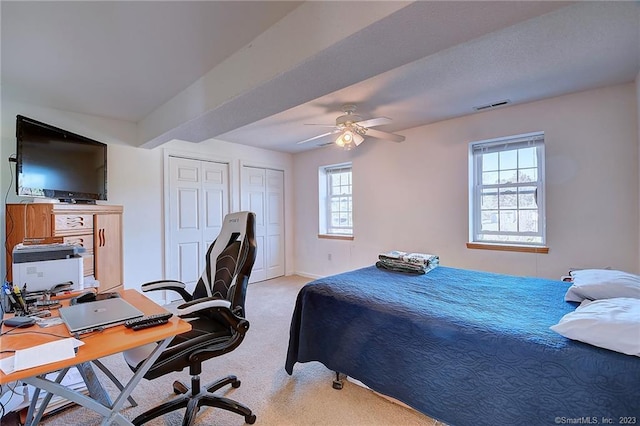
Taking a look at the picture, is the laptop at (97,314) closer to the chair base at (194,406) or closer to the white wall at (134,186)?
the chair base at (194,406)

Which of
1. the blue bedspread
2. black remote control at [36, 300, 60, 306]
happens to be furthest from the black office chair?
the blue bedspread

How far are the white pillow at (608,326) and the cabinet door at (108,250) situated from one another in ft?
11.4

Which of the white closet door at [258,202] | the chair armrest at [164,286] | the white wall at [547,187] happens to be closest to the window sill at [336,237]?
the white wall at [547,187]

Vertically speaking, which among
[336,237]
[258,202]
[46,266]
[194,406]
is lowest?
[194,406]

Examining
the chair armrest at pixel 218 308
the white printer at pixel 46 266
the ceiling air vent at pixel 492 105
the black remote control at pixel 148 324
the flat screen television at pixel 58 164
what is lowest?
the chair armrest at pixel 218 308

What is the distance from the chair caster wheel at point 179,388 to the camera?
1882mm

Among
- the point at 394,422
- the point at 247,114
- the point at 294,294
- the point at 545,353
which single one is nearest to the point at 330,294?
the point at 394,422

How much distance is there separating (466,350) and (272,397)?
1293mm

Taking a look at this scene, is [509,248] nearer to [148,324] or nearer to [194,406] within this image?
[194,406]

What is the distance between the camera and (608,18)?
1.67 meters

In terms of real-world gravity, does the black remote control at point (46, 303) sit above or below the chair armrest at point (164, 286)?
above

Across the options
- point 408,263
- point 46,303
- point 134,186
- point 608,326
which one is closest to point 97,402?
point 46,303

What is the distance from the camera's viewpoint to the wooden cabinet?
89.2 inches

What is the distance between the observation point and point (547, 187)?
2.98 m
